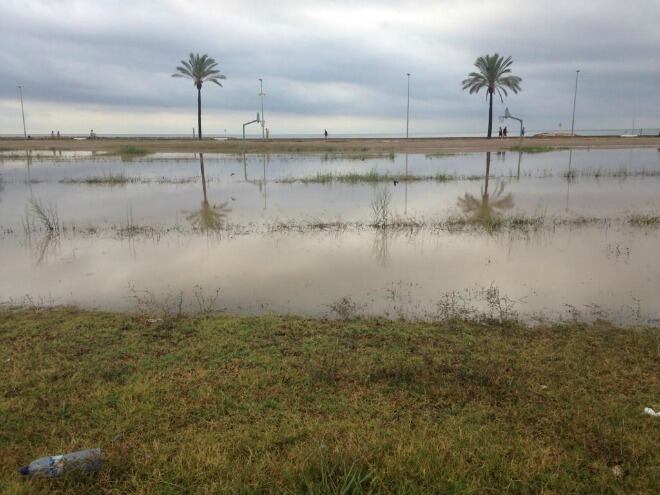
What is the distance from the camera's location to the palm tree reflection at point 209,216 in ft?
41.1

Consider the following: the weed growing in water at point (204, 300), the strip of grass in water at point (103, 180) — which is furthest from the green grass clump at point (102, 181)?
the weed growing in water at point (204, 300)

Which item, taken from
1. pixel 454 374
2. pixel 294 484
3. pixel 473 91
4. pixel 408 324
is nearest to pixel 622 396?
pixel 454 374

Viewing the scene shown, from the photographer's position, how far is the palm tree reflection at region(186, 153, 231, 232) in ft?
41.1

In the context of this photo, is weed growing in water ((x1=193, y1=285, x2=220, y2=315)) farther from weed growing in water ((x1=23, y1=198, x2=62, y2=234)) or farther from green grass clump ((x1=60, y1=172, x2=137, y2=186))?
green grass clump ((x1=60, y1=172, x2=137, y2=186))

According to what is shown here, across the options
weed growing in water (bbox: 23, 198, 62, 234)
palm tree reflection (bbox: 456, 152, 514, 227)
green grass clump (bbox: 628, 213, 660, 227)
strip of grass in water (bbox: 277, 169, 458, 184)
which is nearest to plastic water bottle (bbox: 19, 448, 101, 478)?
weed growing in water (bbox: 23, 198, 62, 234)

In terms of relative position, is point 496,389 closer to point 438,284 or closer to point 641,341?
point 641,341

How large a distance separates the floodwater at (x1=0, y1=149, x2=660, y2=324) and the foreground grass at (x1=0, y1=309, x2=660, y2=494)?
1104 mm

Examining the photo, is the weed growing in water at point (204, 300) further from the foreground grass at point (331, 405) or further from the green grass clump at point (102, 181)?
the green grass clump at point (102, 181)

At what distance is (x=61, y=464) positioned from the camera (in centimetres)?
330

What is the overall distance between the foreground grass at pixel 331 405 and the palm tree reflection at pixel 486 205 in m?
7.45

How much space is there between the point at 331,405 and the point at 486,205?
12.4 m

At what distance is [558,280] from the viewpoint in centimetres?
793

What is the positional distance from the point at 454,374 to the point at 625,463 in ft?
5.10

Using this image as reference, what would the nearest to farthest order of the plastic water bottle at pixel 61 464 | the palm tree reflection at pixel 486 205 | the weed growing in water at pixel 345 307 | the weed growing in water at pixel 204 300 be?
the plastic water bottle at pixel 61 464, the weed growing in water at pixel 345 307, the weed growing in water at pixel 204 300, the palm tree reflection at pixel 486 205
